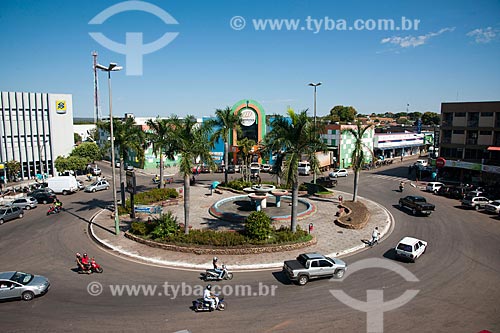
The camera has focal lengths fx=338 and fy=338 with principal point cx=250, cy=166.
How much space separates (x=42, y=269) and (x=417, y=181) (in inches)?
1945

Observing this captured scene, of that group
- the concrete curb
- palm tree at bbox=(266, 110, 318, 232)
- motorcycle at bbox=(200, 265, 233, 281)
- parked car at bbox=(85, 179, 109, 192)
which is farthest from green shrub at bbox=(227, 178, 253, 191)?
motorcycle at bbox=(200, 265, 233, 281)

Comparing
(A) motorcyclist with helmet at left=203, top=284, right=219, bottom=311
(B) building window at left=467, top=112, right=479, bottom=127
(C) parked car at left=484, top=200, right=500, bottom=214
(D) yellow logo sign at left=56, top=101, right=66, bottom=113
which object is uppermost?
(D) yellow logo sign at left=56, top=101, right=66, bottom=113

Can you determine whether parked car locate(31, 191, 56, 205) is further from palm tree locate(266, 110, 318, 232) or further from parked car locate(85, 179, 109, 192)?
palm tree locate(266, 110, 318, 232)

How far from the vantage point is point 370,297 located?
16.7 metres

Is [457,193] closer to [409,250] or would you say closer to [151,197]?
[409,250]

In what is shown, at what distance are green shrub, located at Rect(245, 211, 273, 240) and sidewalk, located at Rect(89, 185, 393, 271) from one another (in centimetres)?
139

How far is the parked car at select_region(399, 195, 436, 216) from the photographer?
31.9 metres

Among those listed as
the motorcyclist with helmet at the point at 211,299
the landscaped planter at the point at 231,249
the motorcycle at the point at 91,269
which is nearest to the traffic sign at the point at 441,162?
the landscaped planter at the point at 231,249

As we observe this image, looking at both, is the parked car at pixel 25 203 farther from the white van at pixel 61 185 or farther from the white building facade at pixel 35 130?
the white building facade at pixel 35 130

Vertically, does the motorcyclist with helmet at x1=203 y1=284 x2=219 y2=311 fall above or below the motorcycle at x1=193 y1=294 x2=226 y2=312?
above

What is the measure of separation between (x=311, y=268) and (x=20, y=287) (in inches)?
576

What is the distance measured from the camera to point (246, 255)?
22094 mm

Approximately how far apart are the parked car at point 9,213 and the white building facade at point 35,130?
81.4ft

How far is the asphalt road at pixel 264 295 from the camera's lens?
47.0ft
